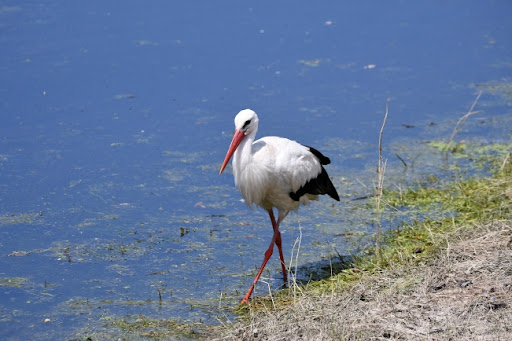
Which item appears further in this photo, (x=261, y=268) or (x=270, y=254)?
(x=270, y=254)

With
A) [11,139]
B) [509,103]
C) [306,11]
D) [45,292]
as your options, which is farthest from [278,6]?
[45,292]

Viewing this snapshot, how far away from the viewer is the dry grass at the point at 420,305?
466 cm

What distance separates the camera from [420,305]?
5004 millimetres

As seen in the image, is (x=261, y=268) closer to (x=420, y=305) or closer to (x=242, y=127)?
(x=242, y=127)

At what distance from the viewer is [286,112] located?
8.61 meters

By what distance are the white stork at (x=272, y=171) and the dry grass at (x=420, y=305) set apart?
2.31 feet

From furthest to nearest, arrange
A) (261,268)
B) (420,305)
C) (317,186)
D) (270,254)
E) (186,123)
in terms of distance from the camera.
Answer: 1. (186,123)
2. (317,186)
3. (270,254)
4. (261,268)
5. (420,305)

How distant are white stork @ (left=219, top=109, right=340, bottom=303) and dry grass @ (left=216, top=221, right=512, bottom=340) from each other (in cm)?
70

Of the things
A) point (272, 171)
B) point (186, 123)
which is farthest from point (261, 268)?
point (186, 123)

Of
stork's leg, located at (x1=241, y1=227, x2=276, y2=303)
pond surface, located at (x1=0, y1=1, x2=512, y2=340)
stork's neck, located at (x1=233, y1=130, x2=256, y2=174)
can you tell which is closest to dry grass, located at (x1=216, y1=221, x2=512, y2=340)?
stork's leg, located at (x1=241, y1=227, x2=276, y2=303)

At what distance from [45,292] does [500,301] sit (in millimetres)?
2889

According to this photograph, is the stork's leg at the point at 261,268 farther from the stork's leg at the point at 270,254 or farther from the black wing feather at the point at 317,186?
the black wing feather at the point at 317,186

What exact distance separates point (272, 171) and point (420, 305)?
146 centimetres

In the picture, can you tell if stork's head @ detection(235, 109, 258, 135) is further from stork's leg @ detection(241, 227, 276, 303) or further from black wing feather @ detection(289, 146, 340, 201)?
stork's leg @ detection(241, 227, 276, 303)
